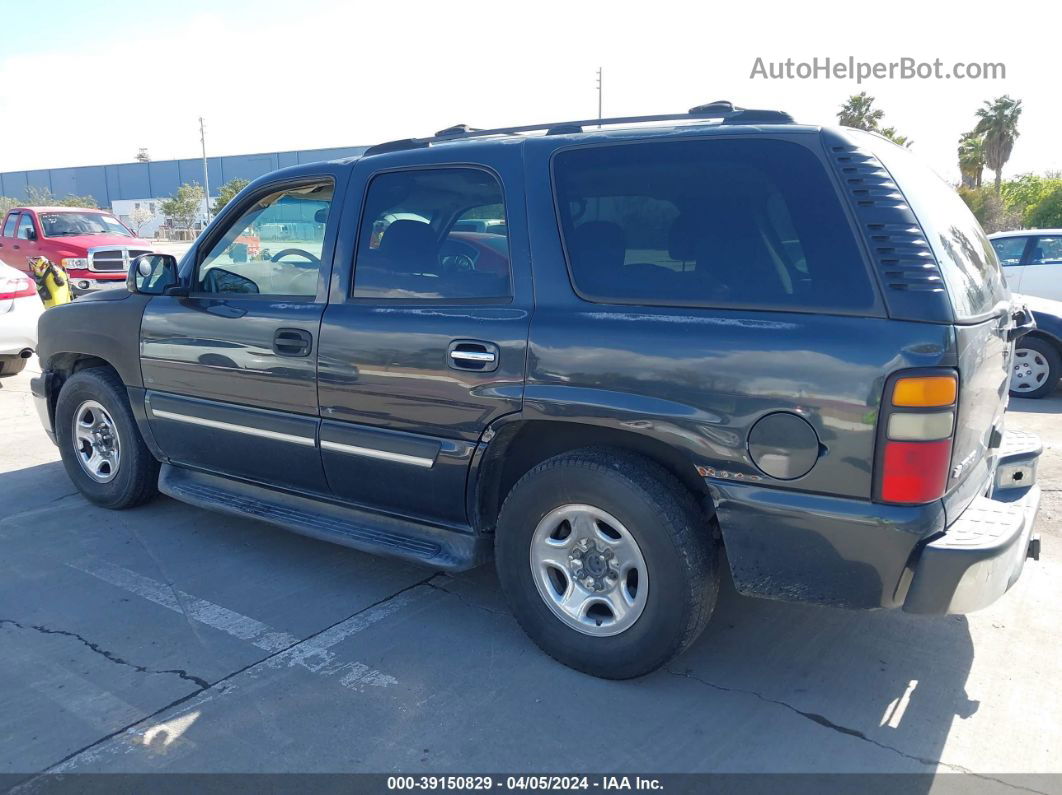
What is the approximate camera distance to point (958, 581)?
8.39 feet

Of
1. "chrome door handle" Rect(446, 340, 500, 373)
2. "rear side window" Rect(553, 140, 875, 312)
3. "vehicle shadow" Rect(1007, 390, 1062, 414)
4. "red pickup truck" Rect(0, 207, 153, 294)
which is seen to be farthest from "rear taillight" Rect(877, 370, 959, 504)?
"red pickup truck" Rect(0, 207, 153, 294)

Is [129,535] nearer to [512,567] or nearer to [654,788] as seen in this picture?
[512,567]

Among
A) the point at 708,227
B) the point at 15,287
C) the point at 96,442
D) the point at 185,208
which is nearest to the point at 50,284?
the point at 15,287

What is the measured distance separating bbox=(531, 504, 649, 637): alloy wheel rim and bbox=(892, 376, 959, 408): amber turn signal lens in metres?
1.01

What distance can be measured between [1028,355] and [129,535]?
26.4 ft

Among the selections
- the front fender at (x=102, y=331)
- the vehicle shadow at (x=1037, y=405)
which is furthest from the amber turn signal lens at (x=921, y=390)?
the vehicle shadow at (x=1037, y=405)

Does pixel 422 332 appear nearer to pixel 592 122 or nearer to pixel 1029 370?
pixel 592 122

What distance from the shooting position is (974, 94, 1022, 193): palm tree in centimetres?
4369

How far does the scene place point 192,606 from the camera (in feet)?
12.4

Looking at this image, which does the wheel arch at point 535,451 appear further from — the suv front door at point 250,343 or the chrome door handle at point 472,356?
the suv front door at point 250,343

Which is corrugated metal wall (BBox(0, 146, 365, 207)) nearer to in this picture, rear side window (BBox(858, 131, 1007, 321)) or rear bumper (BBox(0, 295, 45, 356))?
rear bumper (BBox(0, 295, 45, 356))

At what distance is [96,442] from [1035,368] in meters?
8.17

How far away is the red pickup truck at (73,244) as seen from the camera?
15.4 meters

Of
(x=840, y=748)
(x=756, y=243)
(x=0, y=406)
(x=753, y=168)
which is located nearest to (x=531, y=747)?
(x=840, y=748)
